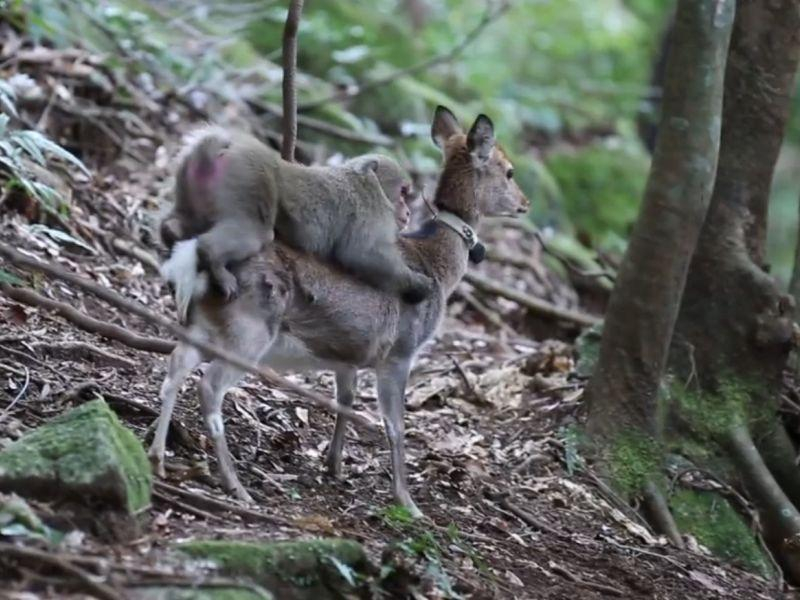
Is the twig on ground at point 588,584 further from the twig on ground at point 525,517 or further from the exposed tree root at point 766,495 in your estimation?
the exposed tree root at point 766,495

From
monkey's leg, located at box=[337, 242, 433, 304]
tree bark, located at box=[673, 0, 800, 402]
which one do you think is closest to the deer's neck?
monkey's leg, located at box=[337, 242, 433, 304]

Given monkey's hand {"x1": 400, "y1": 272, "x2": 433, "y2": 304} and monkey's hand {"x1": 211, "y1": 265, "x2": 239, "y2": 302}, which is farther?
monkey's hand {"x1": 400, "y1": 272, "x2": 433, "y2": 304}

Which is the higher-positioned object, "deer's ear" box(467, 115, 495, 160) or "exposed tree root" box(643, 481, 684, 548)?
"deer's ear" box(467, 115, 495, 160)

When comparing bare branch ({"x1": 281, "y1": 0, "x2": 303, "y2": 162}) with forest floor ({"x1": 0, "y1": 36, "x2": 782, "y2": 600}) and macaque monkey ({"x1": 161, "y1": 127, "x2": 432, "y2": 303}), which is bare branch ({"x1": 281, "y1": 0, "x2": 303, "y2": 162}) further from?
forest floor ({"x1": 0, "y1": 36, "x2": 782, "y2": 600})

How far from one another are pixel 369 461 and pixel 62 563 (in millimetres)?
3033

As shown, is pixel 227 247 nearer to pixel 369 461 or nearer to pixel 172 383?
pixel 172 383

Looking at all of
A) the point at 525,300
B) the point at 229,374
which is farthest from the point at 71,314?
the point at 525,300

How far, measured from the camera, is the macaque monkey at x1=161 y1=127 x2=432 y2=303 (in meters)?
5.52

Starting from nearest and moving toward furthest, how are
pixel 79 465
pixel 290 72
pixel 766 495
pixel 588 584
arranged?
pixel 79 465
pixel 588 584
pixel 290 72
pixel 766 495

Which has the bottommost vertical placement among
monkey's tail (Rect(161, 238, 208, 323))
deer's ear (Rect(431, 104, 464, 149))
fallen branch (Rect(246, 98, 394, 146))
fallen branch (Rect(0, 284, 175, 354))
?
fallen branch (Rect(0, 284, 175, 354))

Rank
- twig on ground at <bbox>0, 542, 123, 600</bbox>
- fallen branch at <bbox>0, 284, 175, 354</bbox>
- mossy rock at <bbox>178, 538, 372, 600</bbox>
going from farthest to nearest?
fallen branch at <bbox>0, 284, 175, 354</bbox>, mossy rock at <bbox>178, 538, 372, 600</bbox>, twig on ground at <bbox>0, 542, 123, 600</bbox>

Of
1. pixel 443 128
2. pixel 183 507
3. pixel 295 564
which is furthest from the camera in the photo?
pixel 443 128

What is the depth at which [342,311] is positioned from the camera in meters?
6.13

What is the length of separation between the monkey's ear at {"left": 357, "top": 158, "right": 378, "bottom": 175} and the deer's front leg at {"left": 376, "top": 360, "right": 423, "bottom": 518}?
0.94 m
